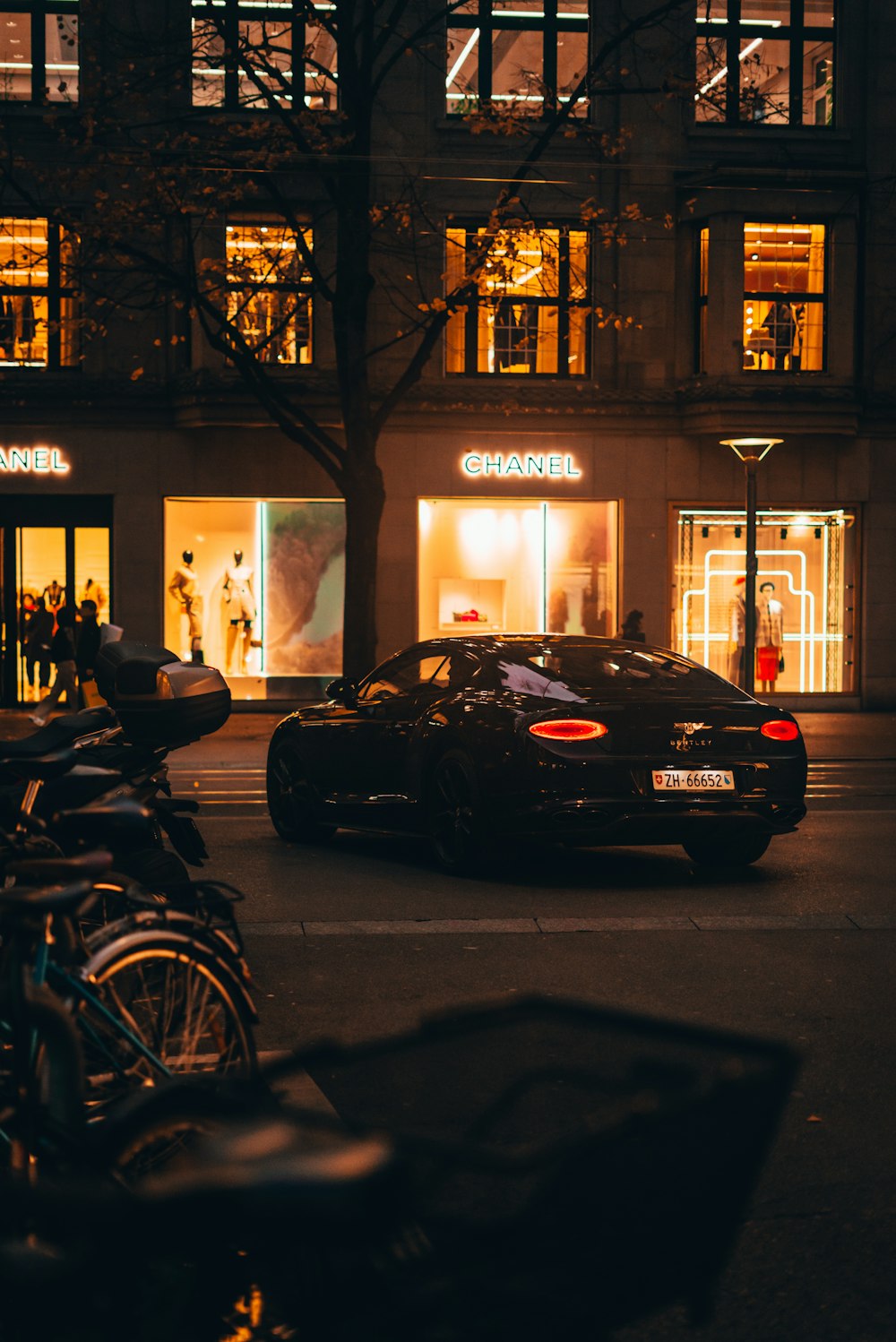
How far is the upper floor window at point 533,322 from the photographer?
2661 cm

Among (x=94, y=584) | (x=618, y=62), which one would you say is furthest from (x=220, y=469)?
(x=618, y=62)

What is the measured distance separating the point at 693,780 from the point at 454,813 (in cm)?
140

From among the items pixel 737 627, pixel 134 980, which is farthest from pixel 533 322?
pixel 134 980

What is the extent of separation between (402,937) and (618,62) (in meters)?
20.4

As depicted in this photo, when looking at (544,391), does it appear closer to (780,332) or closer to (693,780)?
(780,332)

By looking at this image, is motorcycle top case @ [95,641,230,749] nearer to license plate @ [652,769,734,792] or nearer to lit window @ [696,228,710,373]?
license plate @ [652,769,734,792]

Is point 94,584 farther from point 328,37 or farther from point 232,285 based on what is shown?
point 328,37

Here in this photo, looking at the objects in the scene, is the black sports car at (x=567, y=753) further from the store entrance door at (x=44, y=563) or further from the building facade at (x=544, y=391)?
the store entrance door at (x=44, y=563)

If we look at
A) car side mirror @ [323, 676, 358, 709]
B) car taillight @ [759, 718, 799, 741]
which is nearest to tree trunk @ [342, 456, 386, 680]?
car side mirror @ [323, 676, 358, 709]

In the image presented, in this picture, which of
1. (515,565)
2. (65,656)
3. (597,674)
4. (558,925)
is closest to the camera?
(558,925)

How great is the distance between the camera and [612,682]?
10.5 metres

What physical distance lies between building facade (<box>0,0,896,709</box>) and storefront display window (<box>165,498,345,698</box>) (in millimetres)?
39

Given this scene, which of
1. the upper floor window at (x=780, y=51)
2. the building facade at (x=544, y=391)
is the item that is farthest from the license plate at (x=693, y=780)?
the upper floor window at (x=780, y=51)

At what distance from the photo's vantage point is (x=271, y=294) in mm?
25922
